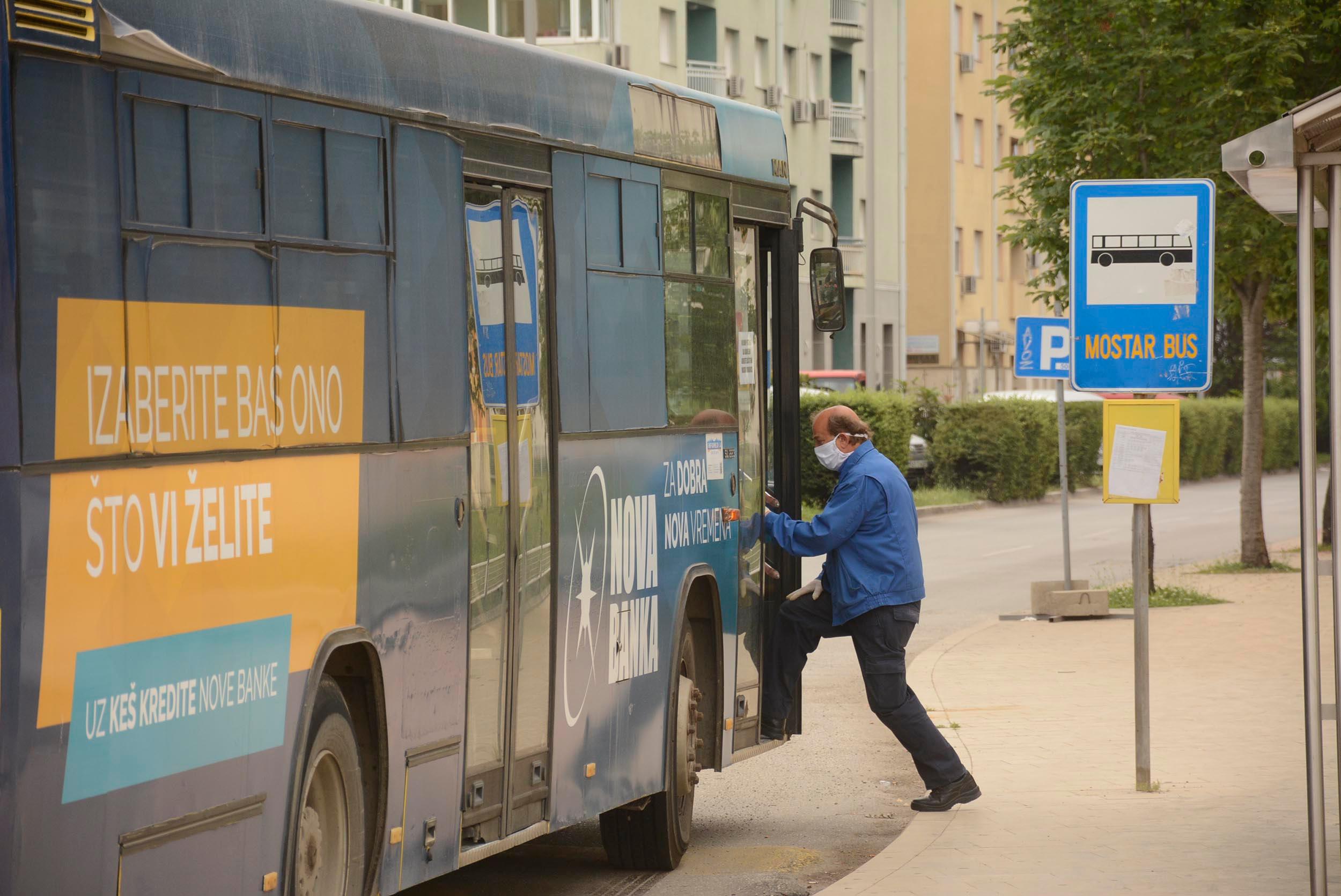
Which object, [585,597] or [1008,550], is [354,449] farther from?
[1008,550]

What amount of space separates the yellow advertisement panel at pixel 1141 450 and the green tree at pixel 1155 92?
10.9 metres

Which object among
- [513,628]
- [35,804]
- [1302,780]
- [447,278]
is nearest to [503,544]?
[513,628]

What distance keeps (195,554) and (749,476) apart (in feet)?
15.5

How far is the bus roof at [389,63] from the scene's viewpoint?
5207 millimetres

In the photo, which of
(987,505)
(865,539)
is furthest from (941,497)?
(865,539)

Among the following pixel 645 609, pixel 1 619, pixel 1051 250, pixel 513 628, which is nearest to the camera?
pixel 1 619

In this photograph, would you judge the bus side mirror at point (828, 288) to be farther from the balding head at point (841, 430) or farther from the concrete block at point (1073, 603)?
the concrete block at point (1073, 603)

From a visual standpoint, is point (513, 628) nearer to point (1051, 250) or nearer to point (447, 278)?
point (447, 278)

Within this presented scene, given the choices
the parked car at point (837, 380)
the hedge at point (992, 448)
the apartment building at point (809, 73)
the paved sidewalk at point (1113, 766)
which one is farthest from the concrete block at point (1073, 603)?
the apartment building at point (809, 73)

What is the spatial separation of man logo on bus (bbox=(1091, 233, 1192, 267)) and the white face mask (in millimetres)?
1692

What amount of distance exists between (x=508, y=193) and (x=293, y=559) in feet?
6.87

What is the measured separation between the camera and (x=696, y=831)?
978 centimetres

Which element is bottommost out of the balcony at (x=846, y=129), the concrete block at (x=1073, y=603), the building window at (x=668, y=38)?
the concrete block at (x=1073, y=603)

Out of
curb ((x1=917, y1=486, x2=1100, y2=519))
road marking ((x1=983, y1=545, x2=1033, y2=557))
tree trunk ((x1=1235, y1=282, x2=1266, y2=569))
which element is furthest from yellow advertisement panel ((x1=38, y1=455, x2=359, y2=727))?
curb ((x1=917, y1=486, x2=1100, y2=519))
